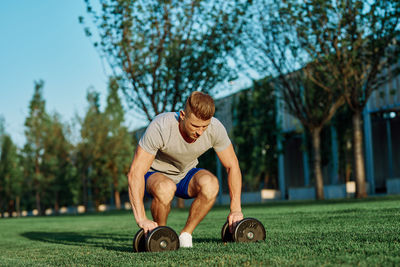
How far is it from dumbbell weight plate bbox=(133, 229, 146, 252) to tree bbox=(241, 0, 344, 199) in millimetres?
13262

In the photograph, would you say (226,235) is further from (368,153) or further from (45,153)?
(45,153)

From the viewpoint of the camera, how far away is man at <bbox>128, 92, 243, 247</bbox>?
13.2 feet

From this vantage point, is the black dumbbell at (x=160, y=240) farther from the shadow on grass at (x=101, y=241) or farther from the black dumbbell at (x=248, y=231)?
the shadow on grass at (x=101, y=241)

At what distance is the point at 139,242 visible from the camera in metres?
4.11

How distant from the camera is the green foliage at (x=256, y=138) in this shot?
28.8 meters

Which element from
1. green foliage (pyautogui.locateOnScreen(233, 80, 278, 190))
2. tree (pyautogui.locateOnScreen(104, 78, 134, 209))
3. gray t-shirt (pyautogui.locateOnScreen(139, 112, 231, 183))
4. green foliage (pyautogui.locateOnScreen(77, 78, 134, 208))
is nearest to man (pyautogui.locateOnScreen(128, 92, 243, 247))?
gray t-shirt (pyautogui.locateOnScreen(139, 112, 231, 183))

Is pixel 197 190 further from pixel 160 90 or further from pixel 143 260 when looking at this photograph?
pixel 160 90

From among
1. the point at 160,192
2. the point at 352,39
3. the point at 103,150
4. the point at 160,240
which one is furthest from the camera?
the point at 103,150

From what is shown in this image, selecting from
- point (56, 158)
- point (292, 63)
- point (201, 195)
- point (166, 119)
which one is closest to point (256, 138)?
point (292, 63)

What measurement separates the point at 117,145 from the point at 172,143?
34.3 metres

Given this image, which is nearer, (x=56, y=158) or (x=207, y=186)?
(x=207, y=186)

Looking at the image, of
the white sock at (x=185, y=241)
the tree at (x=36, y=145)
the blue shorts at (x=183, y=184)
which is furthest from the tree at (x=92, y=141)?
the white sock at (x=185, y=241)

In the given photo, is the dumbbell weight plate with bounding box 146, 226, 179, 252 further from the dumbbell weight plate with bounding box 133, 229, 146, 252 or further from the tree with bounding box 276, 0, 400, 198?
the tree with bounding box 276, 0, 400, 198

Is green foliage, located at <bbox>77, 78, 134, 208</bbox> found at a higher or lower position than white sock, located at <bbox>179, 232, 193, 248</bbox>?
higher
